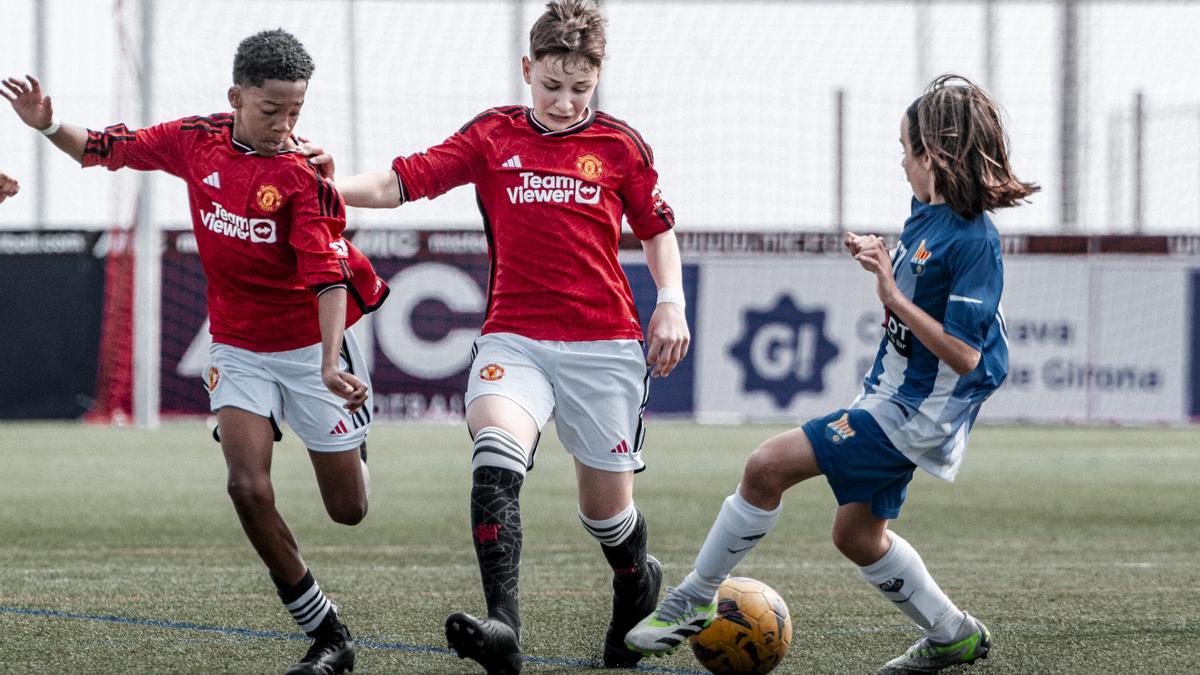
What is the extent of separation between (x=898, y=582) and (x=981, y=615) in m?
1.30

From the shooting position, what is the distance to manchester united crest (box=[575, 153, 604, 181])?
485 cm

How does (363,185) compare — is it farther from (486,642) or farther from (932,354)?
(932,354)

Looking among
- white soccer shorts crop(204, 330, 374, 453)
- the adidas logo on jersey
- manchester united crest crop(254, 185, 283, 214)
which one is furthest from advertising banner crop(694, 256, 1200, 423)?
manchester united crest crop(254, 185, 283, 214)

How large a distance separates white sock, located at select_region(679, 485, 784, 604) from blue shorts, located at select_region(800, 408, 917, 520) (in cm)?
22

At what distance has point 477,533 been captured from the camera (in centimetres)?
432

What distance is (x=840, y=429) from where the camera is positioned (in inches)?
172

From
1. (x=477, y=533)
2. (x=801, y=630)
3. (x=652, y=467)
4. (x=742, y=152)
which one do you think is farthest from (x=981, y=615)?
(x=742, y=152)

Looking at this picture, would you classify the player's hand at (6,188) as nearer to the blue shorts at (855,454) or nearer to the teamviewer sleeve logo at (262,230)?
the teamviewer sleeve logo at (262,230)

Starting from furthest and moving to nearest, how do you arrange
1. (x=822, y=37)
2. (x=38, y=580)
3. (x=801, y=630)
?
(x=822, y=37) < (x=38, y=580) < (x=801, y=630)

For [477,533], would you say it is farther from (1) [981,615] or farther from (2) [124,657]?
(1) [981,615]

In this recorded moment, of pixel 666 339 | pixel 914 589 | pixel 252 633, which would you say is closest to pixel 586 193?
pixel 666 339

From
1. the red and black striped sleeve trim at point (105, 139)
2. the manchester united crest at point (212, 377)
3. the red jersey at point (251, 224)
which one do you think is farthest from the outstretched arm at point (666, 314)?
the red and black striped sleeve trim at point (105, 139)

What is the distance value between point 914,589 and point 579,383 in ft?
3.75

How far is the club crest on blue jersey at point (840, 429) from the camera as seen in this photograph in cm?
435
